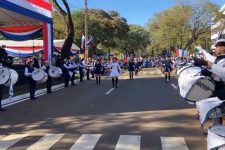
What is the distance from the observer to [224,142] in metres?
4.62

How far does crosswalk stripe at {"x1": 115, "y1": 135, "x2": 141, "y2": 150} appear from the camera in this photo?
883cm

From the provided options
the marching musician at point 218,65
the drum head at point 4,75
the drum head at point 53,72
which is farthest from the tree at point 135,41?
the marching musician at point 218,65

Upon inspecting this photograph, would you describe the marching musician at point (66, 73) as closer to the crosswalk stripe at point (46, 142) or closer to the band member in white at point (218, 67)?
the crosswalk stripe at point (46, 142)

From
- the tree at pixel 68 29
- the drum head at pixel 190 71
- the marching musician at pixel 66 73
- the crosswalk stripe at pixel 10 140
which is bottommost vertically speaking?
the crosswalk stripe at pixel 10 140

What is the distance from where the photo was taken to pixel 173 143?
30.5ft

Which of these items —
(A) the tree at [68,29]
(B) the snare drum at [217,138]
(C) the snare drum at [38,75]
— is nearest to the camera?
(B) the snare drum at [217,138]

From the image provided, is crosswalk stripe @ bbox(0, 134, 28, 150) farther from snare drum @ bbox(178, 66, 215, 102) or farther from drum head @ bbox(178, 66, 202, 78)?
snare drum @ bbox(178, 66, 215, 102)

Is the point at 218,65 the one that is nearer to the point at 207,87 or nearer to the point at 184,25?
the point at 207,87

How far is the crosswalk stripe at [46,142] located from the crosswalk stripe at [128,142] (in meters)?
1.35

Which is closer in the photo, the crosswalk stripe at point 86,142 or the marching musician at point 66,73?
the crosswalk stripe at point 86,142

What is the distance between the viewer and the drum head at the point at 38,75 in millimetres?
20297

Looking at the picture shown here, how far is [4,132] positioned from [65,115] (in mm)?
3004

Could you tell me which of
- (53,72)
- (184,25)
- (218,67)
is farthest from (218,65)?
(184,25)

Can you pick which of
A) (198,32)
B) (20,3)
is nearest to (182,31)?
(198,32)
